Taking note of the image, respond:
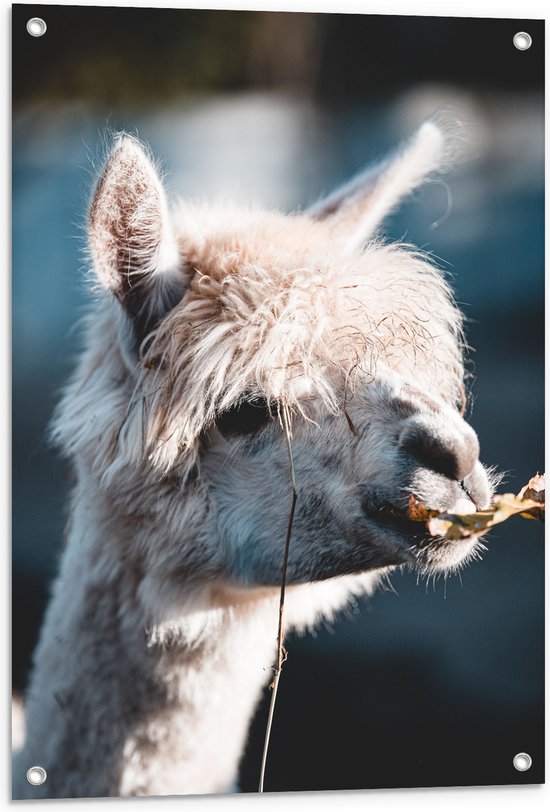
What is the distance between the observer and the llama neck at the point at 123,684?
1.65 m

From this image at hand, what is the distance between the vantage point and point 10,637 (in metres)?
1.72

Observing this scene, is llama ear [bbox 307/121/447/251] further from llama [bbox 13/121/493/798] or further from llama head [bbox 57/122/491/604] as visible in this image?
llama head [bbox 57/122/491/604]

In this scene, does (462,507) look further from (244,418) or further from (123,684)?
(123,684)

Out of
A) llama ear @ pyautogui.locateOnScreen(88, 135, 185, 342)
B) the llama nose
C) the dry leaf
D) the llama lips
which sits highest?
llama ear @ pyautogui.locateOnScreen(88, 135, 185, 342)

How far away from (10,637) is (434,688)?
111cm

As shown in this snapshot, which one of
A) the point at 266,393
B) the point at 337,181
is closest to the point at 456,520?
the point at 266,393

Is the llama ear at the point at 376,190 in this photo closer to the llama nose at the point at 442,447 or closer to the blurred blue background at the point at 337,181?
the blurred blue background at the point at 337,181

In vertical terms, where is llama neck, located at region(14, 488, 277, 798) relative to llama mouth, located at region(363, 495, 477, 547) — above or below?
below

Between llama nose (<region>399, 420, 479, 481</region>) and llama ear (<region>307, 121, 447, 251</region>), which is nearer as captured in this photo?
llama nose (<region>399, 420, 479, 481</region>)

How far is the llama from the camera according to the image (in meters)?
1.40

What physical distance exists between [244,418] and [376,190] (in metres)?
0.66

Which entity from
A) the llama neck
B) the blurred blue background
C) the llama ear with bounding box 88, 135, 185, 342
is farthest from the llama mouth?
the blurred blue background

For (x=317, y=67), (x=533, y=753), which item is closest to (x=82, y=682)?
(x=533, y=753)

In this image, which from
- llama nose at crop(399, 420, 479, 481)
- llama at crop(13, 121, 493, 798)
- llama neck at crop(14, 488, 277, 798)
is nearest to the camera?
llama nose at crop(399, 420, 479, 481)
